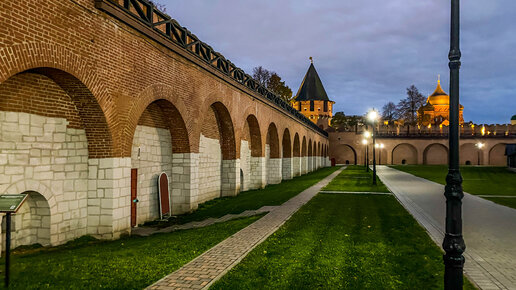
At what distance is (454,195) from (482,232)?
5730 mm

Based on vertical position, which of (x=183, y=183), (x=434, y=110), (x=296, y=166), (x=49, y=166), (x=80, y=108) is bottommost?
(x=296, y=166)

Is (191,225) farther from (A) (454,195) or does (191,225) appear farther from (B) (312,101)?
(B) (312,101)

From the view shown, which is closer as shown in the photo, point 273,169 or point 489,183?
point 489,183

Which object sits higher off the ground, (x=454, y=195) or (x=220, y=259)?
(x=454, y=195)

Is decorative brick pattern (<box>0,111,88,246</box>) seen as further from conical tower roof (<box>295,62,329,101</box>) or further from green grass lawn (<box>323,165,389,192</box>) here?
conical tower roof (<box>295,62,329,101</box>)

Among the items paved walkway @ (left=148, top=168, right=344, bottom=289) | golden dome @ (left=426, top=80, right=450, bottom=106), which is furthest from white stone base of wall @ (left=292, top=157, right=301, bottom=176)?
golden dome @ (left=426, top=80, right=450, bottom=106)

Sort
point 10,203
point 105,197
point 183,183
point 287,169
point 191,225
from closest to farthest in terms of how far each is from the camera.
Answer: point 10,203, point 105,197, point 191,225, point 183,183, point 287,169

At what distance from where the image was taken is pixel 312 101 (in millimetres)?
71562

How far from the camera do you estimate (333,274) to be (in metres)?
5.83

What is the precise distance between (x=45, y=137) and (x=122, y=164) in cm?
177

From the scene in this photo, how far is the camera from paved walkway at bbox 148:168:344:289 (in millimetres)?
5277

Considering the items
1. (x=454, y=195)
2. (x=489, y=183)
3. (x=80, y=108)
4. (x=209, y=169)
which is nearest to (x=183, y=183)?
(x=209, y=169)

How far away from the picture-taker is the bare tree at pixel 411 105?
74.1 m

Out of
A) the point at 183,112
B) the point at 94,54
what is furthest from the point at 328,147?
the point at 94,54
